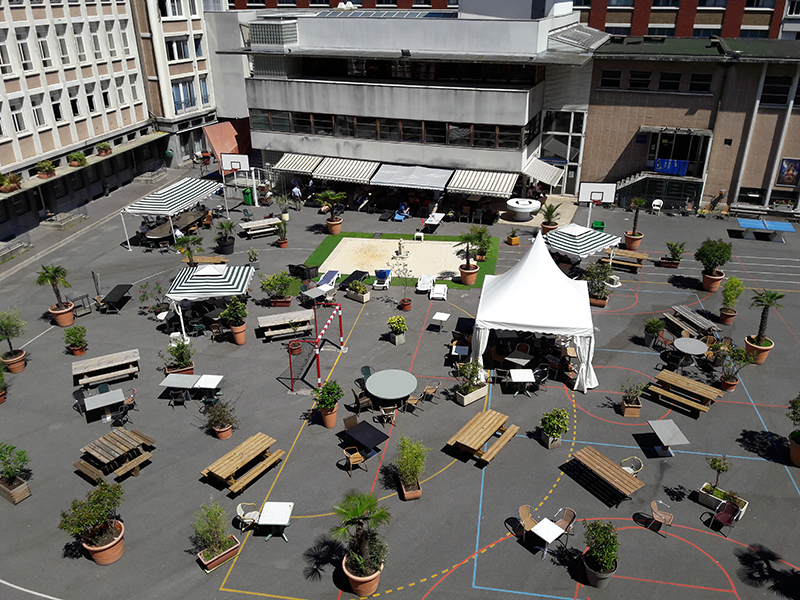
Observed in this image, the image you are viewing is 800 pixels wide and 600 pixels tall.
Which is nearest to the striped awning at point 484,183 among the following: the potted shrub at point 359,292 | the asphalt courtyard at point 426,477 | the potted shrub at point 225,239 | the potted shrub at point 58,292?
the asphalt courtyard at point 426,477

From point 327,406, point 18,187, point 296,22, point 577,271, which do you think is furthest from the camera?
point 296,22

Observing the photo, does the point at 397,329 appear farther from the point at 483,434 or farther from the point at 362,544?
the point at 362,544

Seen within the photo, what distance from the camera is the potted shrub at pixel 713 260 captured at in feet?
103

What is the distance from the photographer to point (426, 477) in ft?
66.4

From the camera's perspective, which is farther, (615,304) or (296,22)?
(296,22)

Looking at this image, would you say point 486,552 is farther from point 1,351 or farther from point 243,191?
point 243,191

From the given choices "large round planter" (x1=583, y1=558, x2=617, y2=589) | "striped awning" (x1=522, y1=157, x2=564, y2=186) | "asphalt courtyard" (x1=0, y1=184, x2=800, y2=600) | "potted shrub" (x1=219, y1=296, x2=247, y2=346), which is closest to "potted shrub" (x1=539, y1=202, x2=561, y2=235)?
"striped awning" (x1=522, y1=157, x2=564, y2=186)

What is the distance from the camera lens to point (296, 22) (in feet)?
149

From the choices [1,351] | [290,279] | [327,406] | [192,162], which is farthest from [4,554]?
[192,162]

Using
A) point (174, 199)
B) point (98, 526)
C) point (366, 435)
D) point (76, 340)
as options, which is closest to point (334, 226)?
point (174, 199)

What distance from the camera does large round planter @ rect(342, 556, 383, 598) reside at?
16.1 m

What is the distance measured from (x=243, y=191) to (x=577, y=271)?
1002 inches

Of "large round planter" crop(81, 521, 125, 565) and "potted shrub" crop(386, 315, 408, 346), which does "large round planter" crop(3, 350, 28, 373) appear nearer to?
"large round planter" crop(81, 521, 125, 565)

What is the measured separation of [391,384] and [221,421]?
20.8ft
